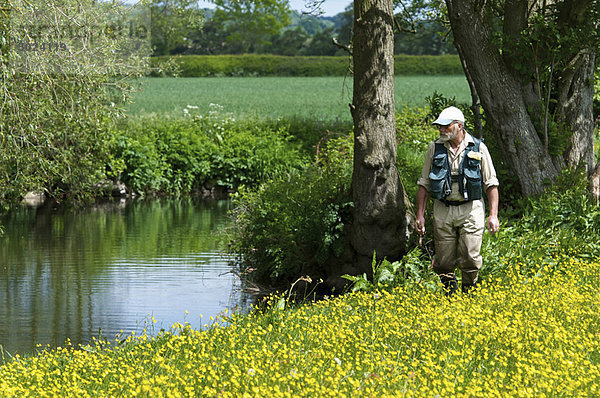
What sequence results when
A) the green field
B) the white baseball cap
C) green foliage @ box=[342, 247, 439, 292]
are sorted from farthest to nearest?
1. the green field
2. green foliage @ box=[342, 247, 439, 292]
3. the white baseball cap

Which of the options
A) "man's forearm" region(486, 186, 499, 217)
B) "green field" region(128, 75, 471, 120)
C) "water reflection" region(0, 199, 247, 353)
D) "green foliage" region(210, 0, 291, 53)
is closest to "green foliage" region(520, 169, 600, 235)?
"man's forearm" region(486, 186, 499, 217)

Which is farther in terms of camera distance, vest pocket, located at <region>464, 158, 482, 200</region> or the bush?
the bush

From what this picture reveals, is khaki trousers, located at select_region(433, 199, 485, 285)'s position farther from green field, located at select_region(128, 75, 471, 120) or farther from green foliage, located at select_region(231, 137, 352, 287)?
green field, located at select_region(128, 75, 471, 120)

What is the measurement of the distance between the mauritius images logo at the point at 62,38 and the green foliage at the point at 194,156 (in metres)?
9.26

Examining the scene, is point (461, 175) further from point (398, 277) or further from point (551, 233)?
point (551, 233)

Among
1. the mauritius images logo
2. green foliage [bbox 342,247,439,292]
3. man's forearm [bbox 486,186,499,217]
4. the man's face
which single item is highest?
the mauritius images logo

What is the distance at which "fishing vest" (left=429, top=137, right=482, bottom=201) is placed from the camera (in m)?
8.80

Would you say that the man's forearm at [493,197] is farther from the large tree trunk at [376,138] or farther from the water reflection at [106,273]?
the water reflection at [106,273]

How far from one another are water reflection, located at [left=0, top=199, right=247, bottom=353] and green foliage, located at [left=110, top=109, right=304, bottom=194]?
99.8 inches

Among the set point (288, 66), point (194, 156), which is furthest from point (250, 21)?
point (194, 156)

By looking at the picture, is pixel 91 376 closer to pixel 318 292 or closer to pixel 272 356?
pixel 272 356

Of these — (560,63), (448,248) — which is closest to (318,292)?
(448,248)

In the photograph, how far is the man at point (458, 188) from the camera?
8.81 metres

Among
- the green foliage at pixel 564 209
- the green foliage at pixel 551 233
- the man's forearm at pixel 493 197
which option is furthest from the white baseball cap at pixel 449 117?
the green foliage at pixel 564 209
